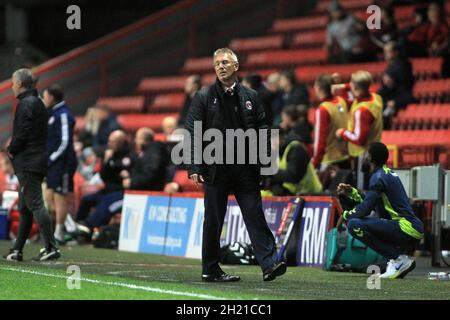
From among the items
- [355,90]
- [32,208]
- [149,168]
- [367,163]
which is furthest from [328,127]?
[32,208]

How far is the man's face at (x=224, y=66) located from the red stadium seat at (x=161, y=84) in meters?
12.7

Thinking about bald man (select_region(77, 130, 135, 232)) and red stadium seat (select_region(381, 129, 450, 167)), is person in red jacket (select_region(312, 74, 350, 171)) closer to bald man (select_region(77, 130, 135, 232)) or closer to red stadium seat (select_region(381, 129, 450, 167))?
red stadium seat (select_region(381, 129, 450, 167))

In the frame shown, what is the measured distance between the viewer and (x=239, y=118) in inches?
447

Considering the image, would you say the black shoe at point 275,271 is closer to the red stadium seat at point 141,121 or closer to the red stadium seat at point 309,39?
the red stadium seat at point 309,39

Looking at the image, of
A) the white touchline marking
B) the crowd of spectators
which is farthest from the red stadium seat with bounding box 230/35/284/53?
the white touchline marking

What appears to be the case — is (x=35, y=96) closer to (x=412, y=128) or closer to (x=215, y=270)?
(x=215, y=270)

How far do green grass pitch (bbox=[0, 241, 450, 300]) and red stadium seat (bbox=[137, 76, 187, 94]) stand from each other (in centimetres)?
981

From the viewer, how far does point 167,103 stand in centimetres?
2380

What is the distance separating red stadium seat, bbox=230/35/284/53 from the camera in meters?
23.5

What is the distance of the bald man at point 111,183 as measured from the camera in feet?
62.0

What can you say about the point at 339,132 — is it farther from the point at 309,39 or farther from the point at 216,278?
the point at 309,39

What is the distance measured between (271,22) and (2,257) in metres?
11.9

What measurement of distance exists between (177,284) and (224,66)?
2.01 meters
